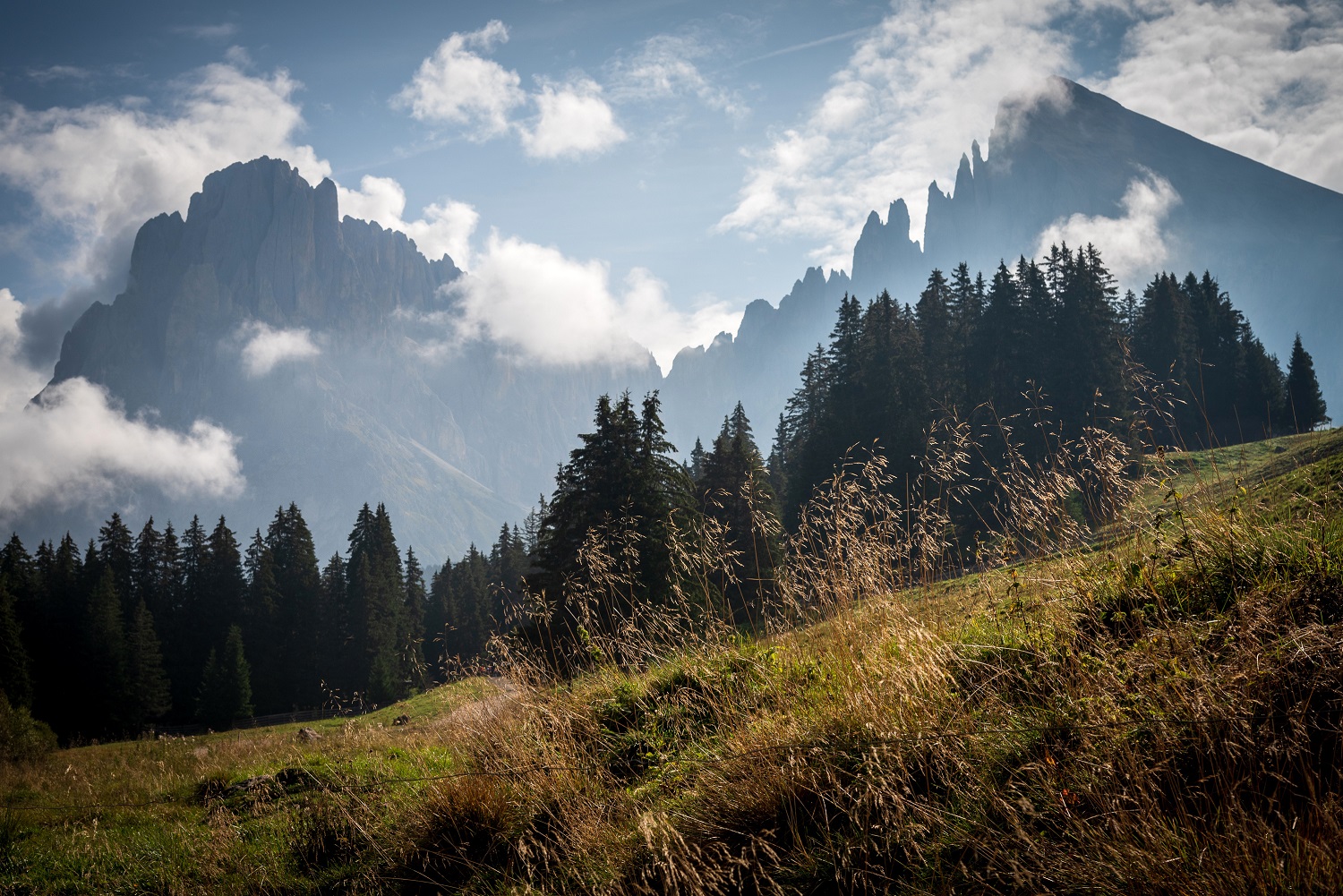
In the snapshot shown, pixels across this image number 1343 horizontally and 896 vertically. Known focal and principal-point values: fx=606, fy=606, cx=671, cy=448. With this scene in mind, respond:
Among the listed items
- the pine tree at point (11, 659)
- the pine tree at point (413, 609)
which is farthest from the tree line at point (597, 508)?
the pine tree at point (413, 609)

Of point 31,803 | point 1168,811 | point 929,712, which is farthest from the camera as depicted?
point 31,803

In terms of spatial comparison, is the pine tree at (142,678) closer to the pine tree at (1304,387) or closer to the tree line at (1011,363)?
Result: the tree line at (1011,363)

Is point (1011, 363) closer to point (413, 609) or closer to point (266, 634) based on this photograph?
Answer: point (413, 609)

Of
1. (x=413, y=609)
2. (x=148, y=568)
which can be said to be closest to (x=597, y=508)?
(x=413, y=609)

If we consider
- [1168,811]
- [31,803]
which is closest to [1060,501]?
[1168,811]

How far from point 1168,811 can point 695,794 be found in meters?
2.21

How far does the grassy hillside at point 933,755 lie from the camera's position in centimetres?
225

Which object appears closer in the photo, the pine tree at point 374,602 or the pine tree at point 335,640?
the pine tree at point 374,602

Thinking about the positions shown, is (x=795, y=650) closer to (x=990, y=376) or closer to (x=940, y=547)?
(x=940, y=547)

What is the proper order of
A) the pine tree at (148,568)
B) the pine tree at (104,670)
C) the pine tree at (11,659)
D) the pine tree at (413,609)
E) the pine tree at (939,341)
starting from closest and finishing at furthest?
1. the pine tree at (11,659)
2. the pine tree at (939,341)
3. the pine tree at (104,670)
4. the pine tree at (413,609)
5. the pine tree at (148,568)

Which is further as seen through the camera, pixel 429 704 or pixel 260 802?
pixel 429 704

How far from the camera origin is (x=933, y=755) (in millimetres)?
2930

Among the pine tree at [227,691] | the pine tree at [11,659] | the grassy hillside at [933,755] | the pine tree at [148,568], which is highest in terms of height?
the pine tree at [148,568]

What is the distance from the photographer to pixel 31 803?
8.74 meters
